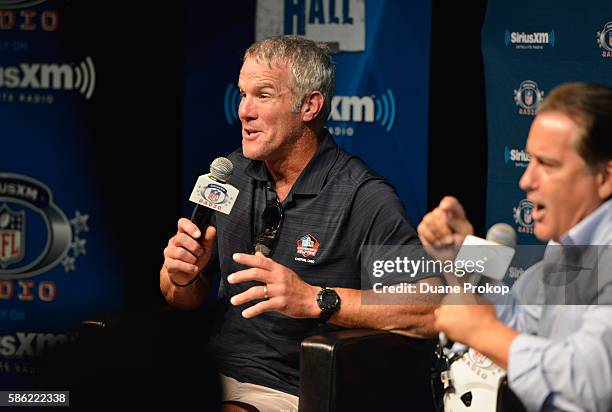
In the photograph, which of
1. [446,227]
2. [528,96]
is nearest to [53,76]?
[528,96]

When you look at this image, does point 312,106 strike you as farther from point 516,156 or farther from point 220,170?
point 516,156

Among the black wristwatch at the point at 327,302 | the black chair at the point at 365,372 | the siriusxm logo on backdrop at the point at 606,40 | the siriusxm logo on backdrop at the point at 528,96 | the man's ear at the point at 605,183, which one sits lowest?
the black chair at the point at 365,372

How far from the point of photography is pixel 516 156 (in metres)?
4.40

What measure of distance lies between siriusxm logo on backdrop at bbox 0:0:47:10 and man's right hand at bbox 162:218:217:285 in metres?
2.36

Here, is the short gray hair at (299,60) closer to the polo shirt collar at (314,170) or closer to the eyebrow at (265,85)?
the eyebrow at (265,85)

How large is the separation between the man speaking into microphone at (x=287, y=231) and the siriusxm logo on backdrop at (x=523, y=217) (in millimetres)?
1420

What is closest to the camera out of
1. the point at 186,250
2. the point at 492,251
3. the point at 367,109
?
the point at 492,251

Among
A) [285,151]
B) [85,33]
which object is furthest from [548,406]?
[85,33]

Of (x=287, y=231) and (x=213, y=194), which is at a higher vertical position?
(x=213, y=194)

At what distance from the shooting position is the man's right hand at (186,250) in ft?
9.73

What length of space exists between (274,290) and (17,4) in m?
2.93

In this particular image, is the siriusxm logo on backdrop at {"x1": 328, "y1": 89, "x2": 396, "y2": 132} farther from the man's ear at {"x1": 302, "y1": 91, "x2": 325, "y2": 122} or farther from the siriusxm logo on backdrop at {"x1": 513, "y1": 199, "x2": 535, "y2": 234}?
the man's ear at {"x1": 302, "y1": 91, "x2": 325, "y2": 122}

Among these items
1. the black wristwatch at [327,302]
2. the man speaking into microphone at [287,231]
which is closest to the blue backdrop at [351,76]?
the man speaking into microphone at [287,231]

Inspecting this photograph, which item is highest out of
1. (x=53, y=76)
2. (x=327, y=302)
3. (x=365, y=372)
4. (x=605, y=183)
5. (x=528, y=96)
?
(x=53, y=76)
